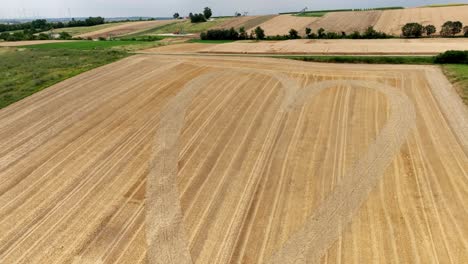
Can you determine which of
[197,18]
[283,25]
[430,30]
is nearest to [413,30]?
[430,30]

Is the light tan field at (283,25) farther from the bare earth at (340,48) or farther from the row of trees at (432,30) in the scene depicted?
the row of trees at (432,30)

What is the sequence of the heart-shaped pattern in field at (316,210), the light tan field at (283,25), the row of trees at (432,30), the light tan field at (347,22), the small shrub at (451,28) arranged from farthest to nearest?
the light tan field at (283,25) < the light tan field at (347,22) < the row of trees at (432,30) < the small shrub at (451,28) < the heart-shaped pattern in field at (316,210)

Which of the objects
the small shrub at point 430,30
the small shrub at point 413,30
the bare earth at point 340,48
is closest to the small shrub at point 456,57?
the bare earth at point 340,48

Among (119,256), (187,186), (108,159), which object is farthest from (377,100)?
(119,256)

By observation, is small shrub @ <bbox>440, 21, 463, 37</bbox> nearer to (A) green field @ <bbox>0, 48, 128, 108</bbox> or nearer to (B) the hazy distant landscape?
(B) the hazy distant landscape

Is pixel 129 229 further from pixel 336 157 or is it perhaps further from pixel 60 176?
pixel 336 157

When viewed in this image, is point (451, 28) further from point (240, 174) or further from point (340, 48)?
point (240, 174)

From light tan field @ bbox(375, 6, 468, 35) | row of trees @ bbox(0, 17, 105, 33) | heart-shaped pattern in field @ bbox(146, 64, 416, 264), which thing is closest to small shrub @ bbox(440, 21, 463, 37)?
light tan field @ bbox(375, 6, 468, 35)
